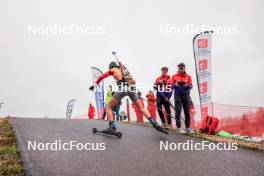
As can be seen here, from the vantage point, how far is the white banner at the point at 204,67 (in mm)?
15113

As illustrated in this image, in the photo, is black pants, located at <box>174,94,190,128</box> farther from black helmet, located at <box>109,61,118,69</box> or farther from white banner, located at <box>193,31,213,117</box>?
white banner, located at <box>193,31,213,117</box>

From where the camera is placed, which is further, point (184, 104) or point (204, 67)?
point (204, 67)

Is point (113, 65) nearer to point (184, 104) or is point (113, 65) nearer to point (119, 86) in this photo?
point (119, 86)

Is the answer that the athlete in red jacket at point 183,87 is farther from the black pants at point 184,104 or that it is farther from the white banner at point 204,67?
the white banner at point 204,67

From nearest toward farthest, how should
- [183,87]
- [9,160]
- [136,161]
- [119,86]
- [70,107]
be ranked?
[9,160] < [136,161] < [119,86] < [183,87] < [70,107]

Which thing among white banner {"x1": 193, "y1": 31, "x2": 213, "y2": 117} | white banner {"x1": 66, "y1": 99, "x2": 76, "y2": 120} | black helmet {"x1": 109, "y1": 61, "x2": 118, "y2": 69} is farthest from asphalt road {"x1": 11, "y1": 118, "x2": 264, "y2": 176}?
white banner {"x1": 66, "y1": 99, "x2": 76, "y2": 120}

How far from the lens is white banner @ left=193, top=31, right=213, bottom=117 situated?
1511cm

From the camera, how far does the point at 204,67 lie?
50.8ft

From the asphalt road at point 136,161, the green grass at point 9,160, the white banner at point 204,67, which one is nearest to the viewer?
the green grass at point 9,160

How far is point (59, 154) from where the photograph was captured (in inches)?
273

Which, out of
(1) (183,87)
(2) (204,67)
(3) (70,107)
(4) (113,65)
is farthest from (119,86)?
(3) (70,107)

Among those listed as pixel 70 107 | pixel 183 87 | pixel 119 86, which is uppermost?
pixel 119 86

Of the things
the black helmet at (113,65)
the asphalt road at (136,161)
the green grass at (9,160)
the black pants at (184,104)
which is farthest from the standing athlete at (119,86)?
the green grass at (9,160)

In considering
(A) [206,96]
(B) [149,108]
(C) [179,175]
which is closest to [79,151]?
(C) [179,175]
